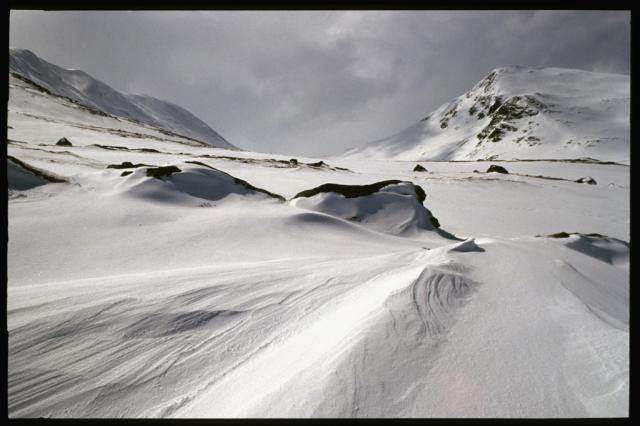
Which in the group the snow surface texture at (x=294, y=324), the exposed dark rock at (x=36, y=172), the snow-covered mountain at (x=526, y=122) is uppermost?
the snow-covered mountain at (x=526, y=122)

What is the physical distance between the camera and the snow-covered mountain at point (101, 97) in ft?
301

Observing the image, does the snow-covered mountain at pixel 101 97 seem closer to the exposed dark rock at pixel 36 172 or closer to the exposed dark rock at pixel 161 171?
the exposed dark rock at pixel 36 172

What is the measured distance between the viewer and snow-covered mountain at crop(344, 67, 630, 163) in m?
60.2

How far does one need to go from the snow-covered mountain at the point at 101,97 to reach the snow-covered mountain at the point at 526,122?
238 ft

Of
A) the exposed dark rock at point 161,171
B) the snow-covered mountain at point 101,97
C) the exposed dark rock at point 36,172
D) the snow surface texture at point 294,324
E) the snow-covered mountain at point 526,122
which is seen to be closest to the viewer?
the snow surface texture at point 294,324

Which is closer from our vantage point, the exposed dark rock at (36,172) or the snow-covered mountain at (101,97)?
the exposed dark rock at (36,172)

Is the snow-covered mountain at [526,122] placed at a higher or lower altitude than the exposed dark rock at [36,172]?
higher

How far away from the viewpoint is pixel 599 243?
4.59 meters

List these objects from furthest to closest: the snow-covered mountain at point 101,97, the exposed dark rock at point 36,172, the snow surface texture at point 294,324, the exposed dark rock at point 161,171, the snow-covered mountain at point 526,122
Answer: the snow-covered mountain at point 101,97, the snow-covered mountain at point 526,122, the exposed dark rock at point 161,171, the exposed dark rock at point 36,172, the snow surface texture at point 294,324

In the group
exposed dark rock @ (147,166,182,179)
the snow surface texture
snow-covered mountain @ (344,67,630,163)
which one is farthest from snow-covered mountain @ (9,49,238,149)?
the snow surface texture

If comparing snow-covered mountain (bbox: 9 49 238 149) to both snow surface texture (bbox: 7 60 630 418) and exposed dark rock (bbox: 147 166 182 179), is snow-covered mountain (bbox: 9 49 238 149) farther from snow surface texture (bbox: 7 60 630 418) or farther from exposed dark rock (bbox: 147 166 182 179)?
snow surface texture (bbox: 7 60 630 418)

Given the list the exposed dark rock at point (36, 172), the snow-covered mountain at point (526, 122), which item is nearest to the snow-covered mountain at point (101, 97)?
the snow-covered mountain at point (526, 122)
